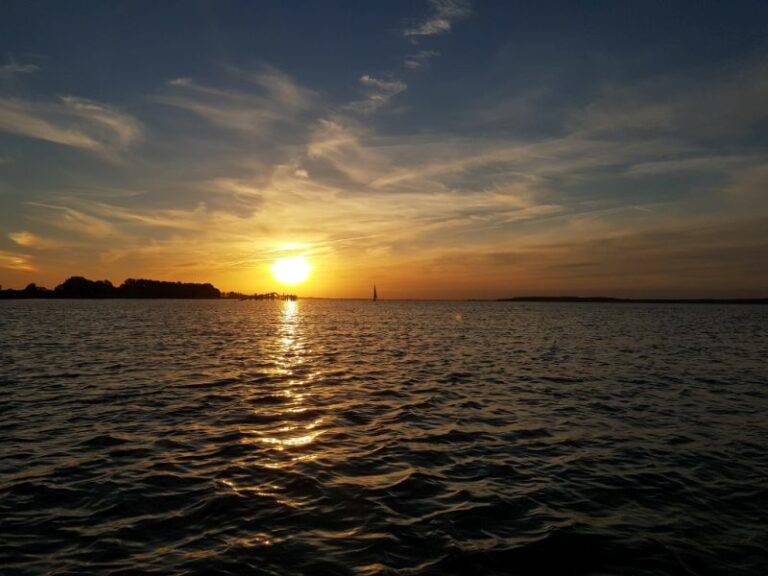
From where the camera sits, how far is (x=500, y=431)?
63.4ft

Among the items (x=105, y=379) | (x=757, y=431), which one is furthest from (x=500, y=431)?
(x=105, y=379)

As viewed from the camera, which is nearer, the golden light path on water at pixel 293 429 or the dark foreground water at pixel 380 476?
the dark foreground water at pixel 380 476

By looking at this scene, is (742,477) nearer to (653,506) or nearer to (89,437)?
(653,506)

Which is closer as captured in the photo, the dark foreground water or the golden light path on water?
the dark foreground water

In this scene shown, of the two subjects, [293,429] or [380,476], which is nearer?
[380,476]

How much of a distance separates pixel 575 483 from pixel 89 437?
16627 millimetres

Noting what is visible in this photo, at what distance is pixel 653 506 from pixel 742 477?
4.42 m

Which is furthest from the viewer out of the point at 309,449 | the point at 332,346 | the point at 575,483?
the point at 332,346

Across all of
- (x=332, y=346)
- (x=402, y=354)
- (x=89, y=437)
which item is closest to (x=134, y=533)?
(x=89, y=437)

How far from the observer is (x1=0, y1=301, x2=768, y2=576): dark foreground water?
10.0 metres

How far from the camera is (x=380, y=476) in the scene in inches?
564

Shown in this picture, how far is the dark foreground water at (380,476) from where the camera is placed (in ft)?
32.8

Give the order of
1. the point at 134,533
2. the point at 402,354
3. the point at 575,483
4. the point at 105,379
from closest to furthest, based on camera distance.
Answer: the point at 134,533 < the point at 575,483 < the point at 105,379 < the point at 402,354

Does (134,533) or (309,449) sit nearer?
(134,533)
